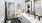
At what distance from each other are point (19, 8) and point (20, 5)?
25 cm

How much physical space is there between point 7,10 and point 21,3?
3.99 ft

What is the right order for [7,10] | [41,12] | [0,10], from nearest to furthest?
[41,12] → [0,10] → [7,10]

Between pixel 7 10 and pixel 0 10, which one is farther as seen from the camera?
pixel 7 10

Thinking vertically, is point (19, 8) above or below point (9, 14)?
above

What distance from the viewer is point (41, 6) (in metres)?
2.00

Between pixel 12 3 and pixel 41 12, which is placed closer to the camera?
pixel 41 12

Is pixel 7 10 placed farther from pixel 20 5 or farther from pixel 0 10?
pixel 0 10

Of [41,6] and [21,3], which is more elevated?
[21,3]

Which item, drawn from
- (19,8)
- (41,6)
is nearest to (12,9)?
(19,8)

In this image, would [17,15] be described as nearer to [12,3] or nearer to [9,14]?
[9,14]

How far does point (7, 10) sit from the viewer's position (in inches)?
189

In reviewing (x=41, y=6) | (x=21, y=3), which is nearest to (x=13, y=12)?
(x=21, y=3)

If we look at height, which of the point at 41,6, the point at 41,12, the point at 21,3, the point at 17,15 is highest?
the point at 21,3

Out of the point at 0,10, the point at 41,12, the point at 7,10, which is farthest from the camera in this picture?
the point at 7,10
